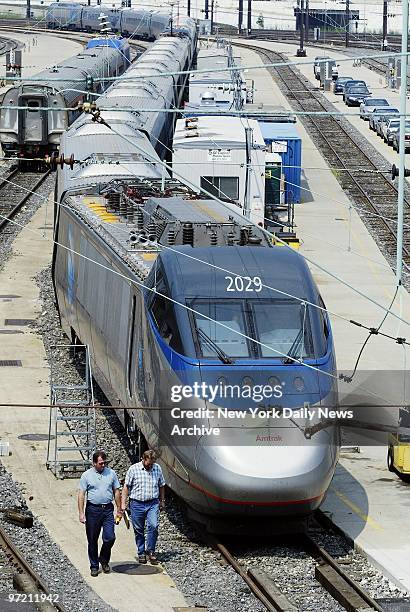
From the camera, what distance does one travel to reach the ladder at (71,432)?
61.6 feet

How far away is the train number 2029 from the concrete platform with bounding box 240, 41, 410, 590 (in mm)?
2805

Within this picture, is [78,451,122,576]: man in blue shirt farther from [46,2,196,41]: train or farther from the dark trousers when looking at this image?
[46,2,196,41]: train

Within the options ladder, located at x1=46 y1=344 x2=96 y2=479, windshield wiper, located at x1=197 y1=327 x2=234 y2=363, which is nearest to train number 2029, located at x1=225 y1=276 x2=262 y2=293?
windshield wiper, located at x1=197 y1=327 x2=234 y2=363

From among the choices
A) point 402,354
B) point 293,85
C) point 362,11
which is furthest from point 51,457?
point 362,11

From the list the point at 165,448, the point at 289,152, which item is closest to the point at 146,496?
the point at 165,448

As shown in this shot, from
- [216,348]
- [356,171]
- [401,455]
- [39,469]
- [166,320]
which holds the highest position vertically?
[166,320]

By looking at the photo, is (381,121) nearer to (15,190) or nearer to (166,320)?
(15,190)

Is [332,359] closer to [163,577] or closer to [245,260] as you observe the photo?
[245,260]

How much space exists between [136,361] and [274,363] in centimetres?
256

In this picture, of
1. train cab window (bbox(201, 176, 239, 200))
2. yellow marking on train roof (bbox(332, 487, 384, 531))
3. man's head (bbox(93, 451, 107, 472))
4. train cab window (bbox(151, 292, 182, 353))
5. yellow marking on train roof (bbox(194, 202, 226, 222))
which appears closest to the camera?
man's head (bbox(93, 451, 107, 472))

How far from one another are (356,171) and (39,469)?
118ft

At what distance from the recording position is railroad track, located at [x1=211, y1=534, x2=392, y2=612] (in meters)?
13.8

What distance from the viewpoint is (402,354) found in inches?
1020

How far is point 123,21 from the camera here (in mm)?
119000
